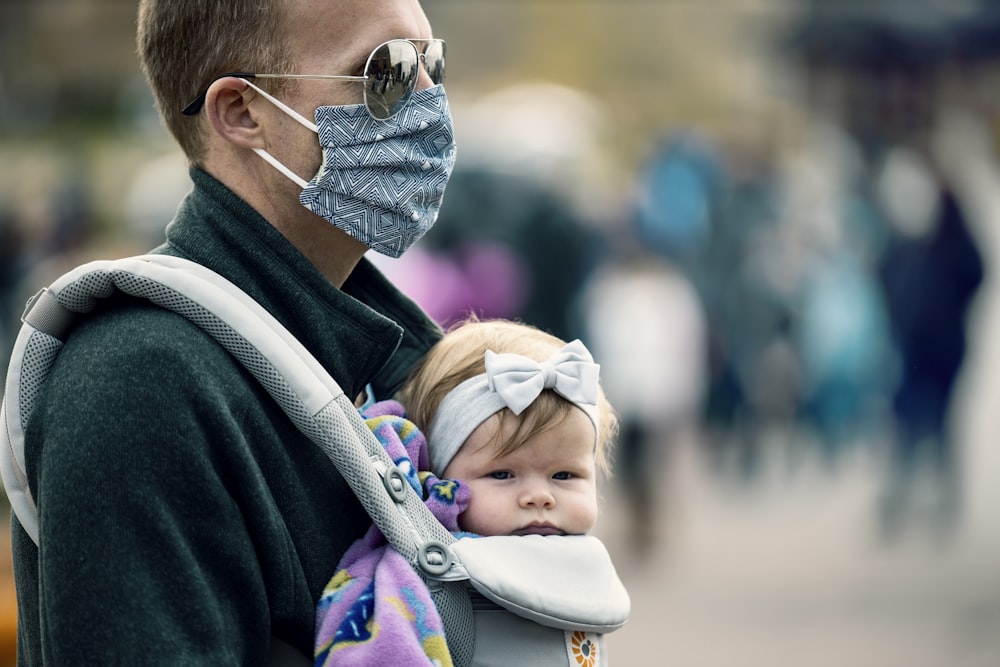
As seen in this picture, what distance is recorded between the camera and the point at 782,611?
7492mm

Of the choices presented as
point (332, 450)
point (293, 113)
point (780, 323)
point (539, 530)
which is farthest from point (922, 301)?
point (332, 450)

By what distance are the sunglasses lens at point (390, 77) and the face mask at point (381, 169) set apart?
0.02 m

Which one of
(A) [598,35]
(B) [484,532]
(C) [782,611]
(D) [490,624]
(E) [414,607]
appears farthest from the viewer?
(A) [598,35]

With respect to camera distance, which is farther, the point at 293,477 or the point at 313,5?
the point at 313,5

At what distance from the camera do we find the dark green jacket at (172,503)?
6.09ft

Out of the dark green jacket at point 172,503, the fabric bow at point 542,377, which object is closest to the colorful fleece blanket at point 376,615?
the dark green jacket at point 172,503

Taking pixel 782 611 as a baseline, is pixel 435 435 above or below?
below

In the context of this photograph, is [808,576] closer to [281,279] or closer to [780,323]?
[780,323]

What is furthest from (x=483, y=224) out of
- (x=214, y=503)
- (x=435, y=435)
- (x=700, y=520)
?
(x=214, y=503)

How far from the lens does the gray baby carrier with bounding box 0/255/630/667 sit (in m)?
2.03

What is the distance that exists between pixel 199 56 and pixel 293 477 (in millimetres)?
696

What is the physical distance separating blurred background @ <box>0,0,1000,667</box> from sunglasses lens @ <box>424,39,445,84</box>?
2.71 m

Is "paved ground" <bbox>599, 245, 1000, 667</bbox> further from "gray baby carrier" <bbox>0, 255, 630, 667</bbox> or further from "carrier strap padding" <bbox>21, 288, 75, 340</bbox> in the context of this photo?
"carrier strap padding" <bbox>21, 288, 75, 340</bbox>

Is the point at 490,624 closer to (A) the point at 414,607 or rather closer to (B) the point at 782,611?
(A) the point at 414,607
